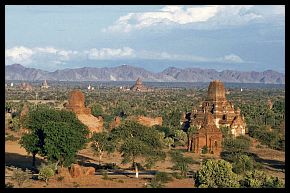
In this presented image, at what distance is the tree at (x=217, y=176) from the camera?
88.4ft

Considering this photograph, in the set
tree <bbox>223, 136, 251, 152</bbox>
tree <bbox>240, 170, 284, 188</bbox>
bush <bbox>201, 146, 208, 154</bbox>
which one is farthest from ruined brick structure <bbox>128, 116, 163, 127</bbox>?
tree <bbox>240, 170, 284, 188</bbox>

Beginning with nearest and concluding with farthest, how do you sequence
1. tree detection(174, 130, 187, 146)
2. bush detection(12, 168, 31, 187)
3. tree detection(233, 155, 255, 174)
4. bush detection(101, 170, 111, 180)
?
1. bush detection(12, 168, 31, 187)
2. bush detection(101, 170, 111, 180)
3. tree detection(233, 155, 255, 174)
4. tree detection(174, 130, 187, 146)

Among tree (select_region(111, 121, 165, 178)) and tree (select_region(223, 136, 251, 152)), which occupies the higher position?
tree (select_region(111, 121, 165, 178))

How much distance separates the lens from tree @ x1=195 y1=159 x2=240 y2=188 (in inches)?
1061

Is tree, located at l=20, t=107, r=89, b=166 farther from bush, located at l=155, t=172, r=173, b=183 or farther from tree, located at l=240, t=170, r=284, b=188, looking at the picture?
tree, located at l=240, t=170, r=284, b=188

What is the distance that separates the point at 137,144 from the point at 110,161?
7133 mm

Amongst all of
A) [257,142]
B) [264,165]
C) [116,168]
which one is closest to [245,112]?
[257,142]

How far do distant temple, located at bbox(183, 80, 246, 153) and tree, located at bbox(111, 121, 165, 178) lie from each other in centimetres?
1012

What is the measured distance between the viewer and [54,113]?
127 feet

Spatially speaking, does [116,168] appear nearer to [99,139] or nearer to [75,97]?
[99,139]

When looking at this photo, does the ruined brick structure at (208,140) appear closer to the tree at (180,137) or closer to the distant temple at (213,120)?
the distant temple at (213,120)

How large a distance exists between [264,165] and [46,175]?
16.7 meters

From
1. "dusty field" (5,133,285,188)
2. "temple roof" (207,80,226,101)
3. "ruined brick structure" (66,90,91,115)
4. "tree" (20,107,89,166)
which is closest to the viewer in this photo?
"dusty field" (5,133,285,188)

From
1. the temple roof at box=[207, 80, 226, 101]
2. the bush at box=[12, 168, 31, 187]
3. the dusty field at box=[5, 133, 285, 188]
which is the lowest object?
the dusty field at box=[5, 133, 285, 188]
